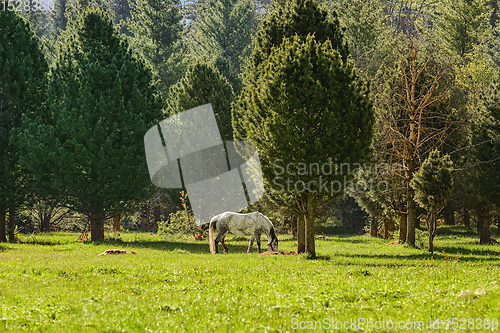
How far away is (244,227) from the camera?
2439 centimetres

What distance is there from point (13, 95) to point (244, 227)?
17.7m

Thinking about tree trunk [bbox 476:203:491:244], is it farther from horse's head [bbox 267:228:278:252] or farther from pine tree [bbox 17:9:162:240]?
pine tree [bbox 17:9:162:240]

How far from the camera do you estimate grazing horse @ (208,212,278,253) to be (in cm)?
2406

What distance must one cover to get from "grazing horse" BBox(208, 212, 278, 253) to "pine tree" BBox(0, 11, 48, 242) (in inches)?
546

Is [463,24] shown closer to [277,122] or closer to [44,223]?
[277,122]

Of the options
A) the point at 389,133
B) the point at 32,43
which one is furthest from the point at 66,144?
the point at 389,133

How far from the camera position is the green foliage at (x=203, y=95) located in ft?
120

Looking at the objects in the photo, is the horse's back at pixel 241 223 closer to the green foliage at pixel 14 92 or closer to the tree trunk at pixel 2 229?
the green foliage at pixel 14 92

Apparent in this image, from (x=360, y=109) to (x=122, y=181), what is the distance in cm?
1572

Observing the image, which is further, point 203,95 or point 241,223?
point 203,95

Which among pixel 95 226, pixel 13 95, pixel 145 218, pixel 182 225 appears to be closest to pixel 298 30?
pixel 182 225

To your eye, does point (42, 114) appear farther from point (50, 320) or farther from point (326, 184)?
point (50, 320)

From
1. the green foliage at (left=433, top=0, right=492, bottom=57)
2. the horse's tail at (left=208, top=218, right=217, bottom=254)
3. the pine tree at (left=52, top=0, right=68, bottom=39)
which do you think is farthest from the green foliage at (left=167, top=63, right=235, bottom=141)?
the pine tree at (left=52, top=0, right=68, bottom=39)

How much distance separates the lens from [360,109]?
2106 cm
